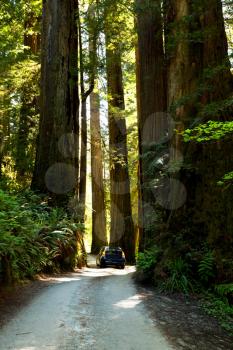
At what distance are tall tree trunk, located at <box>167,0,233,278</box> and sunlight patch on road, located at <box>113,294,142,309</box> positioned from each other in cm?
213

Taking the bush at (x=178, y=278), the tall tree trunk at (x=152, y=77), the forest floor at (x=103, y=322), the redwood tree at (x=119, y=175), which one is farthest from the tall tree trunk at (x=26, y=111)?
the bush at (x=178, y=278)

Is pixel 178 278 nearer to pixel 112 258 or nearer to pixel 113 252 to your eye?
pixel 112 258

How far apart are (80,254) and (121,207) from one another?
10276 millimetres

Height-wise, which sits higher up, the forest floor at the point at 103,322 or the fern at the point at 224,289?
the fern at the point at 224,289

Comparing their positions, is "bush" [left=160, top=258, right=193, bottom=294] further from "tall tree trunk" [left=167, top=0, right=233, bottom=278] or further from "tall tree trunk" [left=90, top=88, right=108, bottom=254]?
"tall tree trunk" [left=90, top=88, right=108, bottom=254]

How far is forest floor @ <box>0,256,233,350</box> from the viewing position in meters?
5.34

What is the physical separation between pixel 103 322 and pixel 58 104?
1182cm

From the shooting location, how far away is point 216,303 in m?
8.02

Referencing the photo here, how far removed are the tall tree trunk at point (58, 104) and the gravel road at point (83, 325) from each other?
8.10m

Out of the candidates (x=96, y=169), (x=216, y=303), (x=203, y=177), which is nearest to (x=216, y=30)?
(x=203, y=177)

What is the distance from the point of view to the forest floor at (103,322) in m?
5.34

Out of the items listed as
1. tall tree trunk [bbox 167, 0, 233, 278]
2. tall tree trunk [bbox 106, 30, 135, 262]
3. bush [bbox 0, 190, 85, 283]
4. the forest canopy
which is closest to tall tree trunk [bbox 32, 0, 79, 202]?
the forest canopy

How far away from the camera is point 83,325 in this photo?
5984 millimetres

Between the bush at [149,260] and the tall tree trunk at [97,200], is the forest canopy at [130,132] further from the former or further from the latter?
the tall tree trunk at [97,200]
